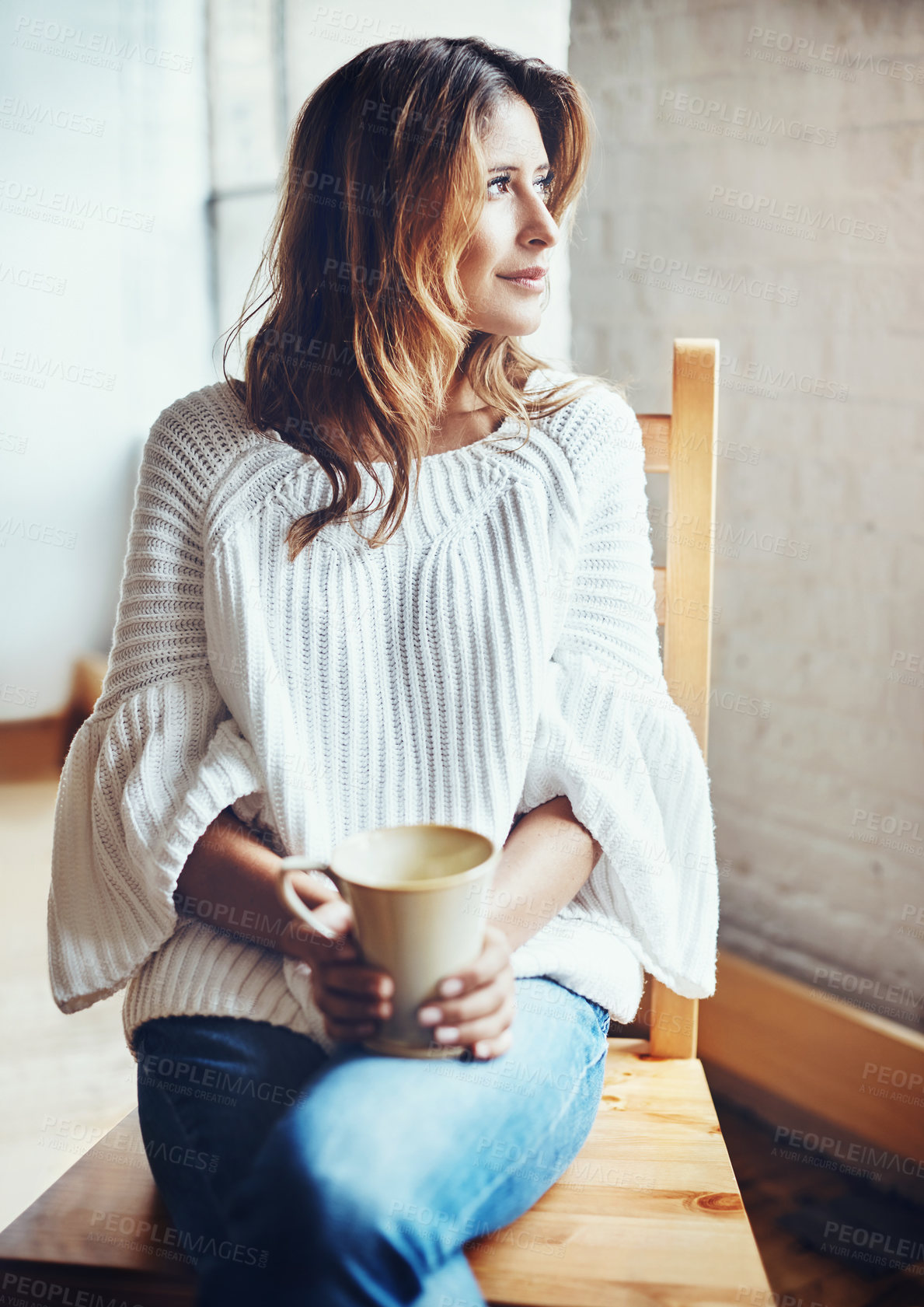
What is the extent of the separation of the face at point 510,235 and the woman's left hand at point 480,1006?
52cm

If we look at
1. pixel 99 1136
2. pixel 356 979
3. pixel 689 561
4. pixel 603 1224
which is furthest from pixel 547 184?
pixel 99 1136

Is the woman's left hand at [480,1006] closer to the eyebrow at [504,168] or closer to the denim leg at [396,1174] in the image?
the denim leg at [396,1174]

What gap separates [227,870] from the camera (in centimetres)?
80

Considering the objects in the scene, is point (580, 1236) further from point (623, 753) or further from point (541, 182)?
point (541, 182)

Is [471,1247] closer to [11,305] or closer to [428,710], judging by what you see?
[428,710]

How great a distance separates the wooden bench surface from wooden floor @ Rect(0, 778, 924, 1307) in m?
0.61

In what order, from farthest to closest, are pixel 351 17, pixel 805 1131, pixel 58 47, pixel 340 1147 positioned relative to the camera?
pixel 58 47
pixel 351 17
pixel 805 1131
pixel 340 1147

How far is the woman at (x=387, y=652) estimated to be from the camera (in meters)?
0.81

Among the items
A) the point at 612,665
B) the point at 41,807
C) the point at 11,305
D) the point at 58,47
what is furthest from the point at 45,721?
the point at 612,665

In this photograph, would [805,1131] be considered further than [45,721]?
No

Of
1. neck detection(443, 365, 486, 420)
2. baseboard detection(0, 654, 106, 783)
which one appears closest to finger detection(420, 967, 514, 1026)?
neck detection(443, 365, 486, 420)

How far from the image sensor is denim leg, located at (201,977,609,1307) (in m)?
0.58

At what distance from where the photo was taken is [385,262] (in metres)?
0.90

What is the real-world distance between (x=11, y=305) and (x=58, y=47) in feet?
2.21
